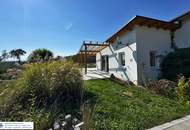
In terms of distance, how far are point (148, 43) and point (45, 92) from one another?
8971mm

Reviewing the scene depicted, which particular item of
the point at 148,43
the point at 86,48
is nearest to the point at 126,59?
the point at 148,43

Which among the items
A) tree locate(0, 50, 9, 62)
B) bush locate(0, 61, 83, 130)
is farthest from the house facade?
tree locate(0, 50, 9, 62)

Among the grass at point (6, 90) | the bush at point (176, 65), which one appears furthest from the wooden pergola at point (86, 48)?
the grass at point (6, 90)

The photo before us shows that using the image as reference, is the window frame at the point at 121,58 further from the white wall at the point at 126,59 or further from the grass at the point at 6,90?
the grass at the point at 6,90

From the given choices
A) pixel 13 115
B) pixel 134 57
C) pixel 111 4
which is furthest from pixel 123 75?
pixel 13 115

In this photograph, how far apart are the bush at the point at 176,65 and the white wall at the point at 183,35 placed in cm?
79

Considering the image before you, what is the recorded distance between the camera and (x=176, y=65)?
12398mm

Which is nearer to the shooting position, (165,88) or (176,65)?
(165,88)

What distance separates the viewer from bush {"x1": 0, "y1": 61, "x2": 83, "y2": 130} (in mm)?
5719

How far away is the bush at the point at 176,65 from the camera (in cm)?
1200

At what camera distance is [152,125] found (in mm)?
5504

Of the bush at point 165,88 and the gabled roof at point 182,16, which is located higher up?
the gabled roof at point 182,16

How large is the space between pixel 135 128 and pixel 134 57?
27.6 ft

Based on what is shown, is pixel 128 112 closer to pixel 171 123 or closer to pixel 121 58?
pixel 171 123
